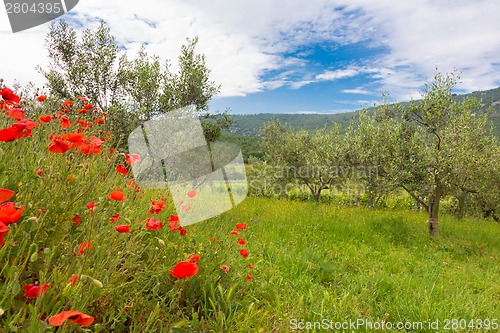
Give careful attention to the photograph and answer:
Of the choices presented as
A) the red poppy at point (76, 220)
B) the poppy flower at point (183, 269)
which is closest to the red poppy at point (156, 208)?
the red poppy at point (76, 220)

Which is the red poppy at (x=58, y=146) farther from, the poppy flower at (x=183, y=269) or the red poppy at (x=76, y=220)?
the poppy flower at (x=183, y=269)

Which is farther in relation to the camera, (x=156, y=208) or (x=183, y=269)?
(x=156, y=208)

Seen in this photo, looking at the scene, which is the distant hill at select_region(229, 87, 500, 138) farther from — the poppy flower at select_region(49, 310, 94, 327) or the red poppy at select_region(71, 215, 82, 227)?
the poppy flower at select_region(49, 310, 94, 327)

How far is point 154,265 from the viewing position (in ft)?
10.4

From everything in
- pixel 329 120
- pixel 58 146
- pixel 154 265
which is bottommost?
pixel 329 120

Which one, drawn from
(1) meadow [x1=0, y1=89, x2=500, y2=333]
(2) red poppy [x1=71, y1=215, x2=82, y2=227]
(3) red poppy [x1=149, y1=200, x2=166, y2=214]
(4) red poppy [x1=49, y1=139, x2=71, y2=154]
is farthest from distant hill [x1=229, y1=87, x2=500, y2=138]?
(4) red poppy [x1=49, y1=139, x2=71, y2=154]

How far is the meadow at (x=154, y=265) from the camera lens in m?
1.87

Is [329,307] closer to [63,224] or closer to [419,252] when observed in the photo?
[63,224]

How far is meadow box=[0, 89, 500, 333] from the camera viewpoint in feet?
6.12

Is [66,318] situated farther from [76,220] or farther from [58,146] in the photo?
[76,220]

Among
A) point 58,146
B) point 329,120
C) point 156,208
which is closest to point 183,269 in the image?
point 156,208

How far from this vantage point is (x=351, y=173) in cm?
1867

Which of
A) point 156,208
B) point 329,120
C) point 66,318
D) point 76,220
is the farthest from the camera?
point 329,120

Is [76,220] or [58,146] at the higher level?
[58,146]
